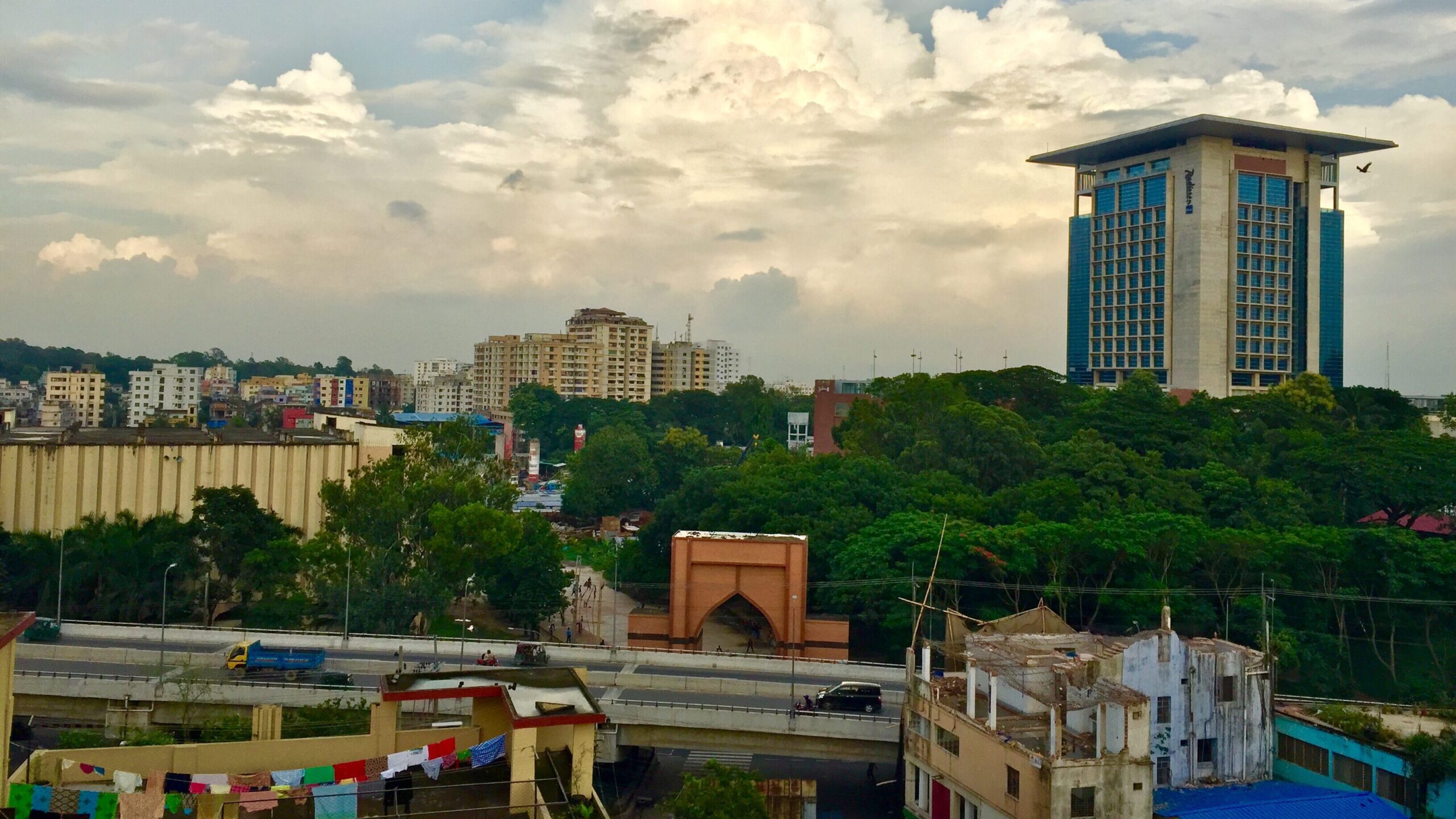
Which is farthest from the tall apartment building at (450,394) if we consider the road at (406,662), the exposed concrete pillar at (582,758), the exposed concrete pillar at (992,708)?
the exposed concrete pillar at (582,758)

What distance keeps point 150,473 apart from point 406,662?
765 inches

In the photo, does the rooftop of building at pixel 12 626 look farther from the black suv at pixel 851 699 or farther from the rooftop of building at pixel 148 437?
the rooftop of building at pixel 148 437

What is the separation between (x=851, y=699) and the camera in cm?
2917

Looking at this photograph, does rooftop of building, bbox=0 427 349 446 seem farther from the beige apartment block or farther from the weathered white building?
the beige apartment block

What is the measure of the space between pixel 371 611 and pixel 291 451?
13.4 metres

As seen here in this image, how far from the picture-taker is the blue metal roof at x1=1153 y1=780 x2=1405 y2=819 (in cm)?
2269

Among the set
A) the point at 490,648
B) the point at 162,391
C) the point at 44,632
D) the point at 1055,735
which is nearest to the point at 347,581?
the point at 490,648

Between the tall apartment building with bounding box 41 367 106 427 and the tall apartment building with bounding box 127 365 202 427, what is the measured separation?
5666mm

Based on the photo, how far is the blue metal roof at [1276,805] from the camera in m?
22.7

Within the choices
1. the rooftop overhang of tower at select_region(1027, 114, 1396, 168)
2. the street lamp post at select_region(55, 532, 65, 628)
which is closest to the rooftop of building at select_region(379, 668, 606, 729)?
the street lamp post at select_region(55, 532, 65, 628)

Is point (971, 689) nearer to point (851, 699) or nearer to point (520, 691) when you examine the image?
point (851, 699)

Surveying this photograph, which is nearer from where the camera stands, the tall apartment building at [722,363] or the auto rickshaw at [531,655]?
the auto rickshaw at [531,655]

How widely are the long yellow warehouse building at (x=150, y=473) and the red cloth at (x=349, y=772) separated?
33.0 meters

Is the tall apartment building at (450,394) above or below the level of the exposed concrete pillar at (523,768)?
above
